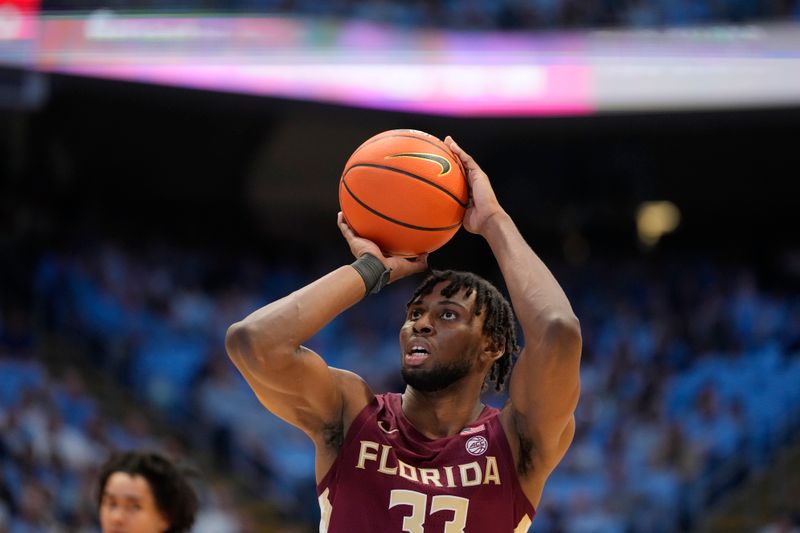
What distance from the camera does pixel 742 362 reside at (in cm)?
1219

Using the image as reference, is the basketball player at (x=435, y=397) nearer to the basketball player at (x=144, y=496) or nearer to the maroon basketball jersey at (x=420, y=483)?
the maroon basketball jersey at (x=420, y=483)

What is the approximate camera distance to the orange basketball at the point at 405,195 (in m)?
3.41

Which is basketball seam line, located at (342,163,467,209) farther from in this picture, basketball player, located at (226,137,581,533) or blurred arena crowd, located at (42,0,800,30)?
blurred arena crowd, located at (42,0,800,30)

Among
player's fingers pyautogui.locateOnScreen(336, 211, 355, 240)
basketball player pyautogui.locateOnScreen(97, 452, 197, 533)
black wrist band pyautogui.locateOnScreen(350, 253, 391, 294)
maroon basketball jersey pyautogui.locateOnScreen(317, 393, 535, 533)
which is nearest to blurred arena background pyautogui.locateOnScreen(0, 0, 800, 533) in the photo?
basketball player pyautogui.locateOnScreen(97, 452, 197, 533)

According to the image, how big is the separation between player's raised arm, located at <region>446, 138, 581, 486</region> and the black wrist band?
0.32 m

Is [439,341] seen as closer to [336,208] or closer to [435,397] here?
[435,397]

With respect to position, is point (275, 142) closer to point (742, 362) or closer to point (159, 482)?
point (742, 362)

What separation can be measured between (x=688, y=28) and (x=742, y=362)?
365cm

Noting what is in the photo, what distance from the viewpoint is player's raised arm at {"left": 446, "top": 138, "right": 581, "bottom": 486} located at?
305 cm

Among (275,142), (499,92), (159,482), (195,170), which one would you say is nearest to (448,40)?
(499,92)

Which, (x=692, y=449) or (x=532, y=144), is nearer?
(x=692, y=449)

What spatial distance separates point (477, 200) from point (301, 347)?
70 cm

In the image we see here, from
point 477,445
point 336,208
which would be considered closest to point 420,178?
point 477,445

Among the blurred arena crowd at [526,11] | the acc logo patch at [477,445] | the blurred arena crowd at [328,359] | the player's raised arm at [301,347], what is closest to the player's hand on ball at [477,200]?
the player's raised arm at [301,347]
